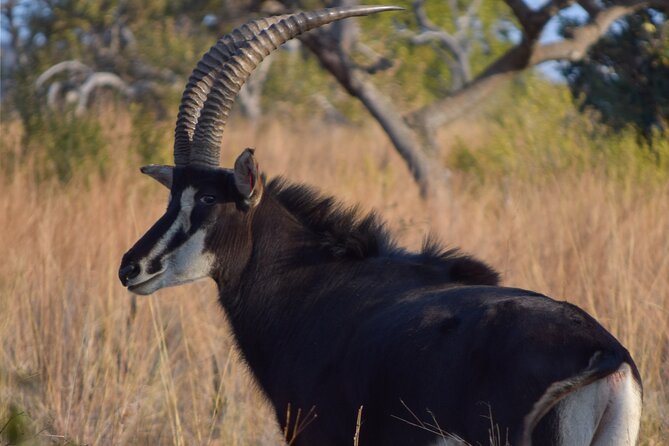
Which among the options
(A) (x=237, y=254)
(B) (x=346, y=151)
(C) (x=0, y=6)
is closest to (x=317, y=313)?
(A) (x=237, y=254)

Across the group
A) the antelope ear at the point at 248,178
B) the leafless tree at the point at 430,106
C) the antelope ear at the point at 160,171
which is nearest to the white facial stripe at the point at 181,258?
the antelope ear at the point at 248,178

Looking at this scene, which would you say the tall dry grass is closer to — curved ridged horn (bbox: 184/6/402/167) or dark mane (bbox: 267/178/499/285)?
dark mane (bbox: 267/178/499/285)

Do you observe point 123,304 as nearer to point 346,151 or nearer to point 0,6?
point 346,151

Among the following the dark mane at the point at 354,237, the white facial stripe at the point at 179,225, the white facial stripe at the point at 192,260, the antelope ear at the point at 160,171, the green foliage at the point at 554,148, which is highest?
the antelope ear at the point at 160,171

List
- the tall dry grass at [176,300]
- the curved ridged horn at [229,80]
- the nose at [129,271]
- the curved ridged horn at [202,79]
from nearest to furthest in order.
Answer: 1. the nose at [129,271]
2. the curved ridged horn at [229,80]
3. the curved ridged horn at [202,79]
4. the tall dry grass at [176,300]

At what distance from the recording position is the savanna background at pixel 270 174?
541cm

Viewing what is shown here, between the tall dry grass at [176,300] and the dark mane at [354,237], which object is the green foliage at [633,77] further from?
the dark mane at [354,237]

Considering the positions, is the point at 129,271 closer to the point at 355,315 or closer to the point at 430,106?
the point at 355,315

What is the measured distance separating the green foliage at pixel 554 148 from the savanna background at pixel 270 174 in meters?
0.04

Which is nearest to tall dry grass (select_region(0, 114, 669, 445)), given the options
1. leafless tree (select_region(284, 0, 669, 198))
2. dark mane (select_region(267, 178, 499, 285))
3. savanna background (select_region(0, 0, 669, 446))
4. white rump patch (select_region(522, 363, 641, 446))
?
savanna background (select_region(0, 0, 669, 446))

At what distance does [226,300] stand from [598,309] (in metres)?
2.78

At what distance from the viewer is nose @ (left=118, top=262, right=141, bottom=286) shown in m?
4.25

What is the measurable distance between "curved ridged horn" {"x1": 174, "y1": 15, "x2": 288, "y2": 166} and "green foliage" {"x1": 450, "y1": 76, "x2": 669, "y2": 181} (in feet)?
18.3

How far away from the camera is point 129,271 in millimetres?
4262
